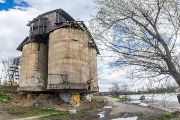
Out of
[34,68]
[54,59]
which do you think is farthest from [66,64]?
[34,68]

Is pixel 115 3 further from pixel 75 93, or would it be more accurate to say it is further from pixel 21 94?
pixel 21 94

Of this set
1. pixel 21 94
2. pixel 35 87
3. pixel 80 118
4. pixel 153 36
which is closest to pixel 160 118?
pixel 80 118

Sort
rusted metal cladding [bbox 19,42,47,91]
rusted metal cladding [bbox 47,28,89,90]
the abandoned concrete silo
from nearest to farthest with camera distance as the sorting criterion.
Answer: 1. rusted metal cladding [bbox 47,28,89,90]
2. the abandoned concrete silo
3. rusted metal cladding [bbox 19,42,47,91]

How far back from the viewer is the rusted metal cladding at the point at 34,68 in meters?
49.3

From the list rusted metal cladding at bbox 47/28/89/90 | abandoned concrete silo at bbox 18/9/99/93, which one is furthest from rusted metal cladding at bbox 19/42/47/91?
rusted metal cladding at bbox 47/28/89/90

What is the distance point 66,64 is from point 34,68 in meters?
7.67

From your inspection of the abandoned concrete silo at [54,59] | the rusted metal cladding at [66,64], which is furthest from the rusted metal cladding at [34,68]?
the rusted metal cladding at [66,64]

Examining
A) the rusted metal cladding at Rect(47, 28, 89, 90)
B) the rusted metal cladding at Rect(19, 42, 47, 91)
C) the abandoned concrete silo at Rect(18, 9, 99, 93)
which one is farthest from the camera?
the rusted metal cladding at Rect(19, 42, 47, 91)

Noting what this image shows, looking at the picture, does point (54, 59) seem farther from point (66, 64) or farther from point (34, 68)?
point (34, 68)

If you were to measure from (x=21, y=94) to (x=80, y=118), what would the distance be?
2174cm

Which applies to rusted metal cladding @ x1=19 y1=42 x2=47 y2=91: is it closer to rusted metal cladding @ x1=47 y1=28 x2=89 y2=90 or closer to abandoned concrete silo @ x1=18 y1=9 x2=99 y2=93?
abandoned concrete silo @ x1=18 y1=9 x2=99 y2=93

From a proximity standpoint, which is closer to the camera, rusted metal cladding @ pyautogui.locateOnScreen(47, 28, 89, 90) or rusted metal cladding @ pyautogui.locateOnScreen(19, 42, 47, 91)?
rusted metal cladding @ pyautogui.locateOnScreen(47, 28, 89, 90)

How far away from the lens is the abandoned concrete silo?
43969 millimetres

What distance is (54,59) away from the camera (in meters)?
45.5
